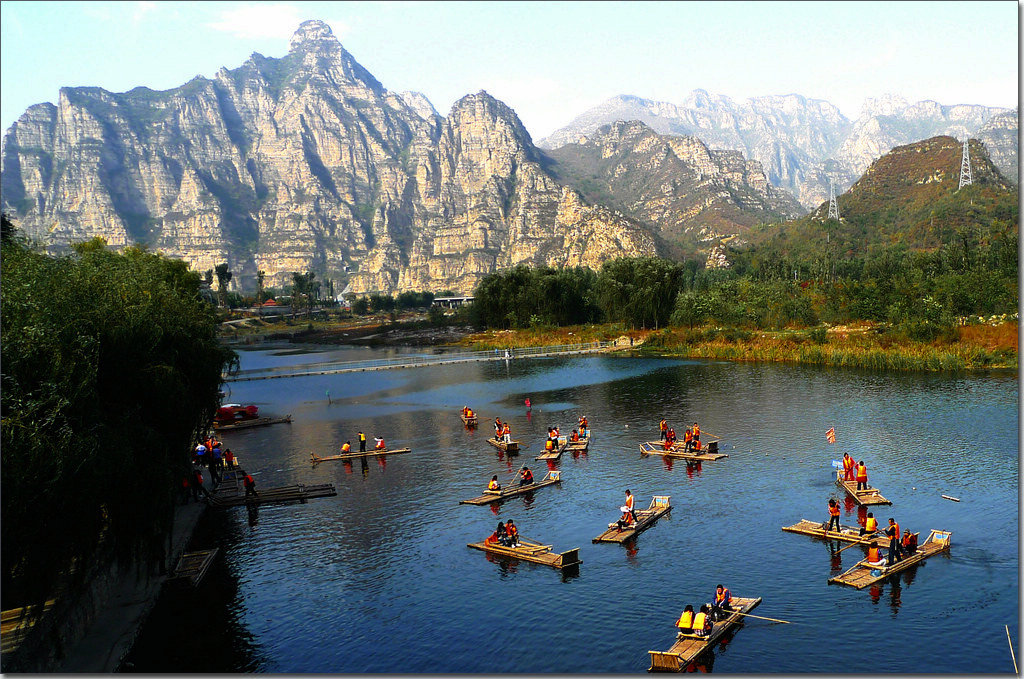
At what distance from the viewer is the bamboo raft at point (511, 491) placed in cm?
5359

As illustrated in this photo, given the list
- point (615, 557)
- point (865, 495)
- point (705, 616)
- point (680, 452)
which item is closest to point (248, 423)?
point (680, 452)

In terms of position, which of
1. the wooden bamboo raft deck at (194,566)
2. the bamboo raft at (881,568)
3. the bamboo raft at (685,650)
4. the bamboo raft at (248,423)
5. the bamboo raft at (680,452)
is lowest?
the bamboo raft at (685,650)

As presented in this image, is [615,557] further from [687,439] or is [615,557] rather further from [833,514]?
[687,439]

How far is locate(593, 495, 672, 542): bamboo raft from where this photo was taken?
146 ft

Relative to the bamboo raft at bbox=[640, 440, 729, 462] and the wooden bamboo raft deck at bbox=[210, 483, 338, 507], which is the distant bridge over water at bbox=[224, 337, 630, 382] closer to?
the wooden bamboo raft deck at bbox=[210, 483, 338, 507]

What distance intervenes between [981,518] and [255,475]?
5287cm

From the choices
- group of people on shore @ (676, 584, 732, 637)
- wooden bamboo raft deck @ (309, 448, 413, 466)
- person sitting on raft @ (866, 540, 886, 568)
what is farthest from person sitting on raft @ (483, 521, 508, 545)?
wooden bamboo raft deck @ (309, 448, 413, 466)

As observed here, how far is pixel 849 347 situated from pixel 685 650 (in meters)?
91.8

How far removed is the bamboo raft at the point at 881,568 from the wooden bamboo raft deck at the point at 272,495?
118 ft

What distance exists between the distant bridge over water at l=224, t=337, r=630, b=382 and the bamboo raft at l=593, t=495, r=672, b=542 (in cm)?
9275

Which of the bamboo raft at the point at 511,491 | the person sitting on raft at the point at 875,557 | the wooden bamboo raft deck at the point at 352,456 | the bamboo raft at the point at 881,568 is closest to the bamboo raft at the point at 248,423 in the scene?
the wooden bamboo raft deck at the point at 352,456

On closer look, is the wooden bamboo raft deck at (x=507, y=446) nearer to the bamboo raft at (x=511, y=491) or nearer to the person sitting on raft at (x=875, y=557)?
the bamboo raft at (x=511, y=491)

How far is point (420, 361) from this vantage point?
505ft

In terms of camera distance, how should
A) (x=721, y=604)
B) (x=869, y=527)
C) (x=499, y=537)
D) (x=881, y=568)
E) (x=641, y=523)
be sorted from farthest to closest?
(x=641, y=523), (x=499, y=537), (x=869, y=527), (x=881, y=568), (x=721, y=604)
